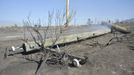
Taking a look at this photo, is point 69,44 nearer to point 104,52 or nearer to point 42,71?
point 104,52

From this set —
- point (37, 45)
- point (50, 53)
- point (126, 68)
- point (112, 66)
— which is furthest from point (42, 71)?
point (126, 68)

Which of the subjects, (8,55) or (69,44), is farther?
(69,44)

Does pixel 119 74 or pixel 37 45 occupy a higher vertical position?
pixel 37 45

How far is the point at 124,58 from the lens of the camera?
7.11 meters

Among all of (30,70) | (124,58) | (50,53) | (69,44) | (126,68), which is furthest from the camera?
(69,44)

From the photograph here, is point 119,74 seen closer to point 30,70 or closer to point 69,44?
point 30,70

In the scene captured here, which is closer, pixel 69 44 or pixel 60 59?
pixel 60 59

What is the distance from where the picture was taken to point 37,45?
8.15 metres

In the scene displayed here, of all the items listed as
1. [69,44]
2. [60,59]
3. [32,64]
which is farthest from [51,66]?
[69,44]

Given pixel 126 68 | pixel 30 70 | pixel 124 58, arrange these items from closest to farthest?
pixel 126 68 < pixel 30 70 < pixel 124 58

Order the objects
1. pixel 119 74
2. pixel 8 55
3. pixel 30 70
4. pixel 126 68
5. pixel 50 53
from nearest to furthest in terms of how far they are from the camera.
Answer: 1. pixel 119 74
2. pixel 126 68
3. pixel 30 70
4. pixel 50 53
5. pixel 8 55

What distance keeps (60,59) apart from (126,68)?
2595 millimetres

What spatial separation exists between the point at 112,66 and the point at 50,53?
2.90 meters

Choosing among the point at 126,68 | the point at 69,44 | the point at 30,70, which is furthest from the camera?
the point at 69,44
